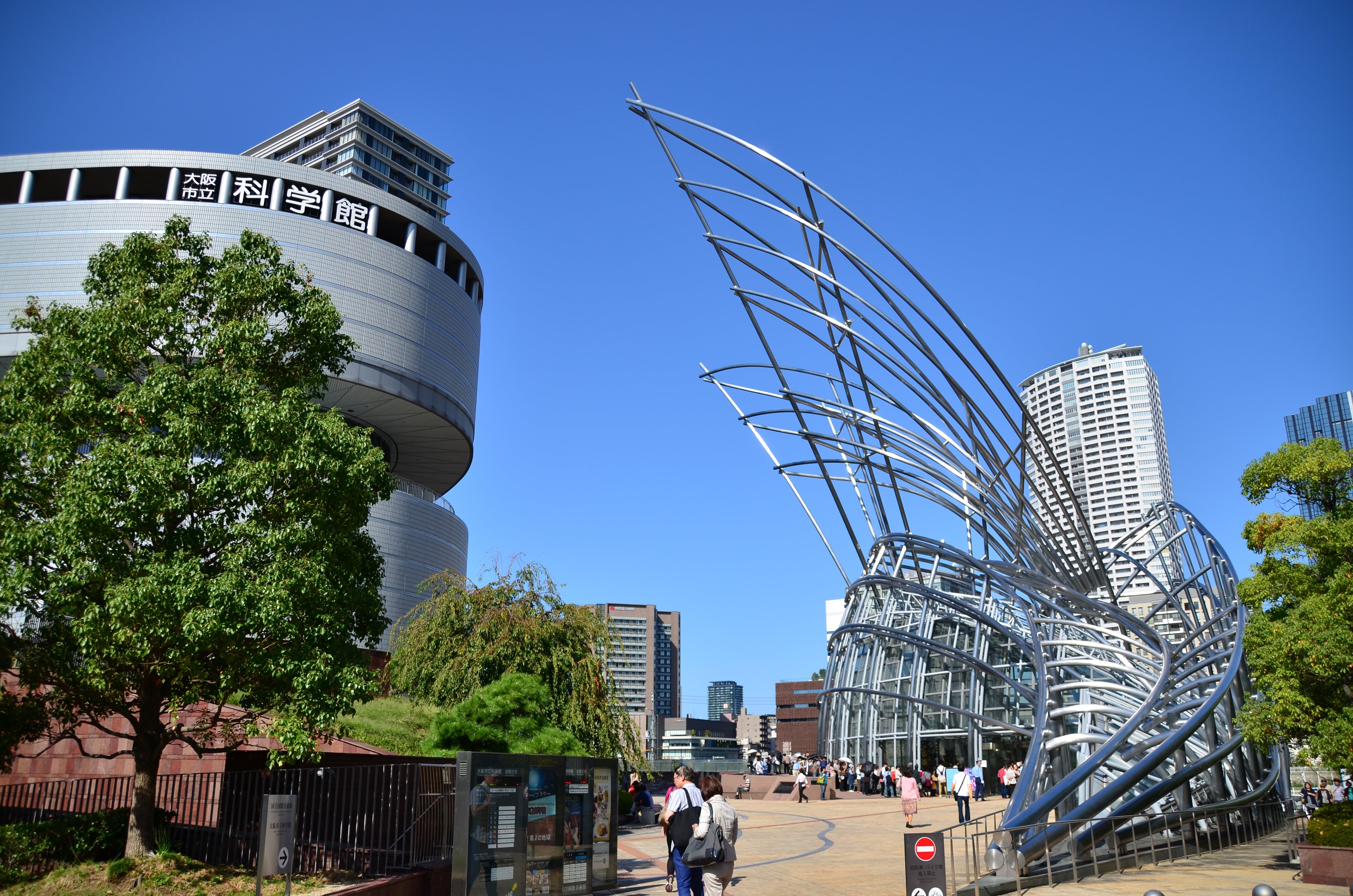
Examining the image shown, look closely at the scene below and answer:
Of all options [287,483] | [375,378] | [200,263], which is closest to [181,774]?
[287,483]

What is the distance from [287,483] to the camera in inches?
525

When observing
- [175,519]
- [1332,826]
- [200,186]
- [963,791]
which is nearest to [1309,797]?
[963,791]

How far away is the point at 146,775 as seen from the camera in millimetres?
12797

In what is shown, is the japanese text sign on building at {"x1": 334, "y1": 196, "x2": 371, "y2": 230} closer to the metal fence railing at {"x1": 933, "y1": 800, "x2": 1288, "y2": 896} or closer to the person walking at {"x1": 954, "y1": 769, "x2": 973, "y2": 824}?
the person walking at {"x1": 954, "y1": 769, "x2": 973, "y2": 824}

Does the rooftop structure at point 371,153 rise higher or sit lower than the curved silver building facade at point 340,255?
higher

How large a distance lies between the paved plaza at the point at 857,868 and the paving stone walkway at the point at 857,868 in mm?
31

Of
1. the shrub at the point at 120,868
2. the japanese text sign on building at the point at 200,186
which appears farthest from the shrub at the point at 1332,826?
the japanese text sign on building at the point at 200,186

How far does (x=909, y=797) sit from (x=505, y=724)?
10124mm

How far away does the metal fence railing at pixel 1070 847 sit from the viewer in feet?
42.8

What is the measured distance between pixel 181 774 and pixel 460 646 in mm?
8305

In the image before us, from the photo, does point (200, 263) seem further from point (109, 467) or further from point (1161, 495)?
point (1161, 495)

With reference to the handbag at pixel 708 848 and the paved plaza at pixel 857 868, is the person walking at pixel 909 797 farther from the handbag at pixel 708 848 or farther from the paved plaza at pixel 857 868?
the handbag at pixel 708 848

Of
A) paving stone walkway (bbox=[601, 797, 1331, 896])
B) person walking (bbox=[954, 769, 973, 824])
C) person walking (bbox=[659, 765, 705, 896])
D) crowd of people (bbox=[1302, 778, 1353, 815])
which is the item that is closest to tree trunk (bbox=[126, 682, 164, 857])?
paving stone walkway (bbox=[601, 797, 1331, 896])

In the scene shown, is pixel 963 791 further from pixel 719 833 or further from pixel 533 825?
pixel 719 833
